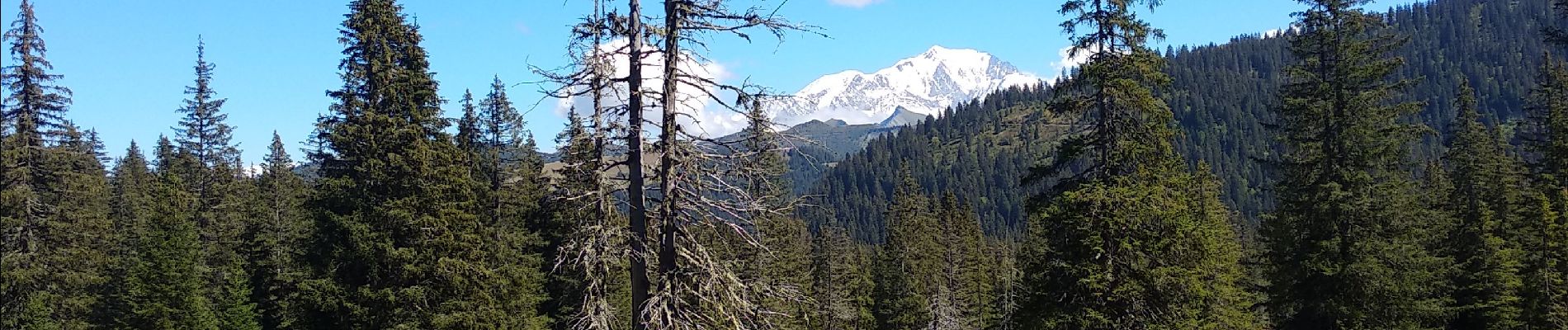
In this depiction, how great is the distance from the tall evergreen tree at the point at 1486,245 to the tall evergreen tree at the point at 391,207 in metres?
25.3

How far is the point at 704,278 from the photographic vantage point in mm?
9445

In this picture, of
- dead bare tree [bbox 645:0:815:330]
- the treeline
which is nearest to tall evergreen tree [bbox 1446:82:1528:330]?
the treeline

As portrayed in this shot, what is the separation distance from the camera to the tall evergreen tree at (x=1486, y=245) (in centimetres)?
2705

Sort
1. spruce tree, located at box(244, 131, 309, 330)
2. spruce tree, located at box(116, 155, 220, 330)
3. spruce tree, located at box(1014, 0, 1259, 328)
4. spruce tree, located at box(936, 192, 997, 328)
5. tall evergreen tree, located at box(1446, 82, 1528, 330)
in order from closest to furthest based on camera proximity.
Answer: spruce tree, located at box(1014, 0, 1259, 328) < tall evergreen tree, located at box(1446, 82, 1528, 330) < spruce tree, located at box(116, 155, 220, 330) < spruce tree, located at box(244, 131, 309, 330) < spruce tree, located at box(936, 192, 997, 328)

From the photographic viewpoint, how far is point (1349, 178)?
69.5ft

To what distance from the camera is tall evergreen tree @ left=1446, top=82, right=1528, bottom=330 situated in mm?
27047

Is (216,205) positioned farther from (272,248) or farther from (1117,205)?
(1117,205)

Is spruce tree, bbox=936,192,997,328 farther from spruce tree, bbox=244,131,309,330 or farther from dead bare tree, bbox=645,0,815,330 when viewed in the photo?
dead bare tree, bbox=645,0,815,330

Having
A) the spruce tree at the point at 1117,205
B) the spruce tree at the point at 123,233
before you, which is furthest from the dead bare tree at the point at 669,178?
the spruce tree at the point at 123,233

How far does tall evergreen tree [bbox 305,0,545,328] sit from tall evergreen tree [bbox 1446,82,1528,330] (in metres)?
25.3

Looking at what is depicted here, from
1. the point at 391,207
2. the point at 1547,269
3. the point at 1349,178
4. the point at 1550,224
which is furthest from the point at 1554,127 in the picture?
the point at 391,207

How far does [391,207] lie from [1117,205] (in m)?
15.5

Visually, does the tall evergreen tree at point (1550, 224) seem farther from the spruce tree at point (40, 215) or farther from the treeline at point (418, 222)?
the spruce tree at point (40, 215)

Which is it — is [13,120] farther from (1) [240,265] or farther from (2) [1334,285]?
(2) [1334,285]
